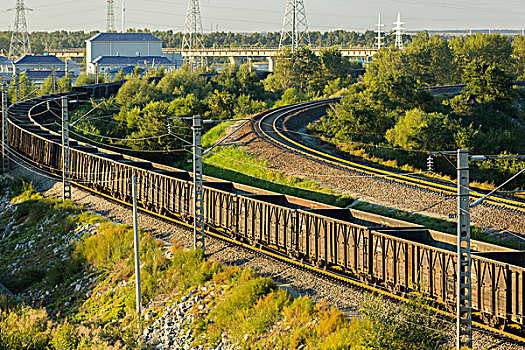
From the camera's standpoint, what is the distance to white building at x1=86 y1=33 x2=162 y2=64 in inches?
7628

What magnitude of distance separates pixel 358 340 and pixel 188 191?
16877 millimetres

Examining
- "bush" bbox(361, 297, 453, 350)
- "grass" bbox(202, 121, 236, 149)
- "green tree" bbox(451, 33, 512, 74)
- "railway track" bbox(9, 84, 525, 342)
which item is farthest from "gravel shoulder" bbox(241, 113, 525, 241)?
"green tree" bbox(451, 33, 512, 74)

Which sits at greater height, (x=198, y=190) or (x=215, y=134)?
(x=215, y=134)

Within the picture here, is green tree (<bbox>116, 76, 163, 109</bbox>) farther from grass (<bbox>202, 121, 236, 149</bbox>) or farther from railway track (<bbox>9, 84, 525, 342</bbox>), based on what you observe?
railway track (<bbox>9, 84, 525, 342</bbox>)

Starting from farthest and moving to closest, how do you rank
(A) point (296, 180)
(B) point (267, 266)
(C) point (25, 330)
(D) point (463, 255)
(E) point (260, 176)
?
1. (E) point (260, 176)
2. (A) point (296, 180)
3. (B) point (267, 266)
4. (C) point (25, 330)
5. (D) point (463, 255)

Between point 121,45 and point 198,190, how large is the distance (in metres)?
175

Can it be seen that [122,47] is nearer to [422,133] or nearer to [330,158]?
[422,133]

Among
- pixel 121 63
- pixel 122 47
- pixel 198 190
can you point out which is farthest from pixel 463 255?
pixel 122 47

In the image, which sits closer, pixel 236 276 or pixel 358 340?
pixel 358 340

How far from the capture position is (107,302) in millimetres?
28109

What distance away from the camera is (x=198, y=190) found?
30.3 m

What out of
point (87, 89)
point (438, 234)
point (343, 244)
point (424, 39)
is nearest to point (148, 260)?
point (343, 244)

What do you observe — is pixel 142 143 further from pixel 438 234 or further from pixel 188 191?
pixel 438 234

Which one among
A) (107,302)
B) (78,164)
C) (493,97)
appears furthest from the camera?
(493,97)
